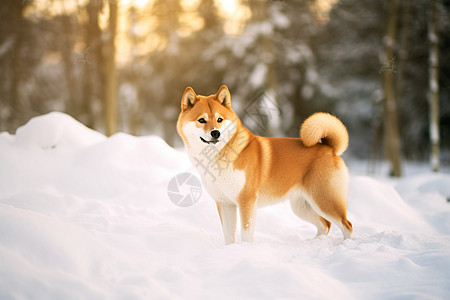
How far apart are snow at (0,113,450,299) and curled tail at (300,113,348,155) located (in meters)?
1.02

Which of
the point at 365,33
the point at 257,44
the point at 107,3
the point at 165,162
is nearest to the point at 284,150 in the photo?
the point at 165,162

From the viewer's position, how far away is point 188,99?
130 inches

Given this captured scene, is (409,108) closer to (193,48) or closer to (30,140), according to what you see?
(193,48)

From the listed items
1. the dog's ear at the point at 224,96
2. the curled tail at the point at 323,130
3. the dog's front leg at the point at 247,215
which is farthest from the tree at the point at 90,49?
the dog's front leg at the point at 247,215

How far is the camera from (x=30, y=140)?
213 inches

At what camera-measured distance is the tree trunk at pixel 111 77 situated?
7897 mm

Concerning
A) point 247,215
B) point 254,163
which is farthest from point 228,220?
point 254,163

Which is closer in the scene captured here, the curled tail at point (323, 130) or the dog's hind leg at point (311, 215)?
the curled tail at point (323, 130)

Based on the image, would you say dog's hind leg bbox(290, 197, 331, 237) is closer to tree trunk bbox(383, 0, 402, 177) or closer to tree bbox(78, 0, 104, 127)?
tree bbox(78, 0, 104, 127)

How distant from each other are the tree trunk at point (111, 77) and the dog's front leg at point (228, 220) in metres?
5.63

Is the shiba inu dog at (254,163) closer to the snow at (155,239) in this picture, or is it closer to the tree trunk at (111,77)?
the snow at (155,239)

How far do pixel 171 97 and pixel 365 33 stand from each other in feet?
27.7

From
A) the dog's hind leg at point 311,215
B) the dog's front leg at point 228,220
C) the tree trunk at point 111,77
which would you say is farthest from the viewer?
the tree trunk at point 111,77

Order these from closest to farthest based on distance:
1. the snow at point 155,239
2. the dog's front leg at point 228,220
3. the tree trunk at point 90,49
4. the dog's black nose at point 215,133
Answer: the snow at point 155,239 → the dog's black nose at point 215,133 → the dog's front leg at point 228,220 → the tree trunk at point 90,49
